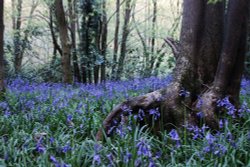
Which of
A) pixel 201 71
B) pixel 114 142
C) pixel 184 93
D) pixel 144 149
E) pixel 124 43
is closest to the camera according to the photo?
pixel 144 149

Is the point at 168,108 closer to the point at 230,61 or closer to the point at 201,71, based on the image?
the point at 201,71

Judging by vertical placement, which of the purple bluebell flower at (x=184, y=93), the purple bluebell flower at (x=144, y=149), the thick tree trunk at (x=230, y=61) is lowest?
the purple bluebell flower at (x=144, y=149)

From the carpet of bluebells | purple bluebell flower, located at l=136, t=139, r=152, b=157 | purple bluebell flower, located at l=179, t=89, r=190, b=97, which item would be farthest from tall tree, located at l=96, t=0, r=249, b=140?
purple bluebell flower, located at l=136, t=139, r=152, b=157

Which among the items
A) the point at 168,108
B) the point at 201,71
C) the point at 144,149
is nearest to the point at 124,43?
the point at 201,71

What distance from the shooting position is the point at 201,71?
4820mm

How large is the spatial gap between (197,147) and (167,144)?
392 mm

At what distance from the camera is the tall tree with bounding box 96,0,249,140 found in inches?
169

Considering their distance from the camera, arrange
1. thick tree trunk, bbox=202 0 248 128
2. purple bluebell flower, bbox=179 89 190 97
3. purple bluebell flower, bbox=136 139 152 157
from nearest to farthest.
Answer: purple bluebell flower, bbox=136 139 152 157 → thick tree trunk, bbox=202 0 248 128 → purple bluebell flower, bbox=179 89 190 97

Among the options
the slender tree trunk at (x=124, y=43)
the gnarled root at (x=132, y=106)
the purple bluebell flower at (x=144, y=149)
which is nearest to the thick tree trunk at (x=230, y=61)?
the gnarled root at (x=132, y=106)

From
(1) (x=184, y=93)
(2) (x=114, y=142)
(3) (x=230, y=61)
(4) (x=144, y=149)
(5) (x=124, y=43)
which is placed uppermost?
(5) (x=124, y=43)

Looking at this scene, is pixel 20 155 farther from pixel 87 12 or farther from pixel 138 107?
pixel 87 12

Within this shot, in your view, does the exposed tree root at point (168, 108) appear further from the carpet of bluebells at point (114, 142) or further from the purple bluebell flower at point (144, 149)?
the purple bluebell flower at point (144, 149)

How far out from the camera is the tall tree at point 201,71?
4285 millimetres

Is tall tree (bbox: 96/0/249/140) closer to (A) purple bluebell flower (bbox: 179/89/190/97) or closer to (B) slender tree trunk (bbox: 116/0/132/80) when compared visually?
(A) purple bluebell flower (bbox: 179/89/190/97)
